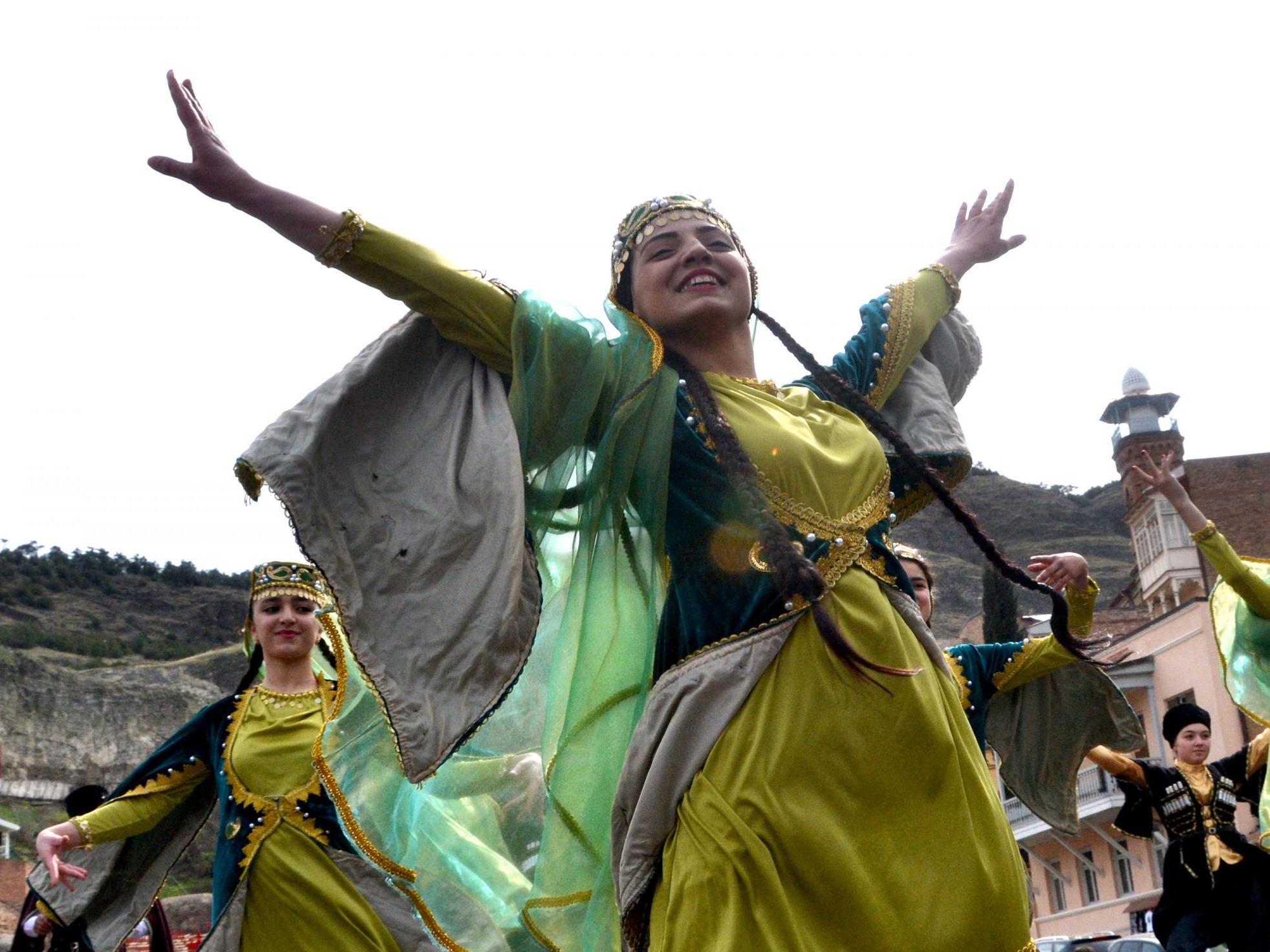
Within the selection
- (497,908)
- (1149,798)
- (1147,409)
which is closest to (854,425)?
(497,908)

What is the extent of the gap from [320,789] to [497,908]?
203 cm

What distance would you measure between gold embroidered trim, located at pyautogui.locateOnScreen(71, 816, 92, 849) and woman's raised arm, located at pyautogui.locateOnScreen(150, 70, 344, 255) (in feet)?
11.7

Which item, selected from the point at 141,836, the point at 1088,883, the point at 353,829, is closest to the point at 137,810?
the point at 141,836

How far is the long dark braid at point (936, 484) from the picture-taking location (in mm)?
3500

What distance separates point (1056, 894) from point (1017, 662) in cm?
3354

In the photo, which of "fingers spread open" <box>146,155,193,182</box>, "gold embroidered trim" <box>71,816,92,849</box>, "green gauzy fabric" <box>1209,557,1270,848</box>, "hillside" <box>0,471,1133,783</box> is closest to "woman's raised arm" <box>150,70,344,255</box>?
"fingers spread open" <box>146,155,193,182</box>

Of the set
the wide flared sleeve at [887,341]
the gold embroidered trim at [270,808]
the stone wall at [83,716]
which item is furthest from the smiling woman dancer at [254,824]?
the stone wall at [83,716]

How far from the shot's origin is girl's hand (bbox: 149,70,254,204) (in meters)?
3.07

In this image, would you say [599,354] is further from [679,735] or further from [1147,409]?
[1147,409]

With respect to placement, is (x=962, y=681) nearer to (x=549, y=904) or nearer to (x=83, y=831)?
(x=549, y=904)

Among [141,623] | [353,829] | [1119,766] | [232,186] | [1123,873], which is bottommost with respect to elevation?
[353,829]

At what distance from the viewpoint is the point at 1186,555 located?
145 feet

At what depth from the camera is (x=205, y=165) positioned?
10.1 ft

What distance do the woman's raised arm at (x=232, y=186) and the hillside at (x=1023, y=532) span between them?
73.5 m
